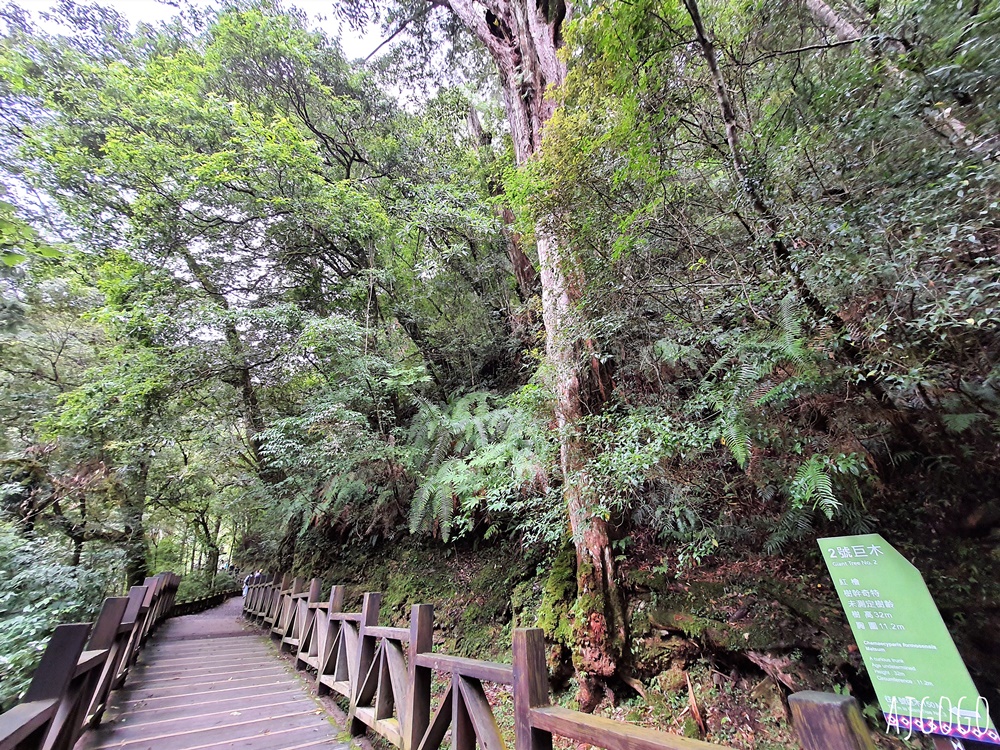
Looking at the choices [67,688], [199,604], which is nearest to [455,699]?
[67,688]

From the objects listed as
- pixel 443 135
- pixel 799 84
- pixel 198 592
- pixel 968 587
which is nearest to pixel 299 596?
pixel 968 587

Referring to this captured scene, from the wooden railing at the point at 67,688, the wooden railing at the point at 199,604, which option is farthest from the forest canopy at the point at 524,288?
the wooden railing at the point at 199,604

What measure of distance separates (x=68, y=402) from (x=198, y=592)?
13.7m

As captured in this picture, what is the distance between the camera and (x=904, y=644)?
1473mm

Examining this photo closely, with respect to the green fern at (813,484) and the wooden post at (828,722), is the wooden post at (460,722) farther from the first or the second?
the green fern at (813,484)

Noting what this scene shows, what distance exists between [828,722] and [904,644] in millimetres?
943

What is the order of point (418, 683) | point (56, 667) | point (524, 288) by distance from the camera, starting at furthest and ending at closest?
1. point (524, 288)
2. point (418, 683)
3. point (56, 667)

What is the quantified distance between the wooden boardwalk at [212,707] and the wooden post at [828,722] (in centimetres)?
339

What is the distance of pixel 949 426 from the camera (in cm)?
242

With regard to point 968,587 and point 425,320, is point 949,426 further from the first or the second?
point 425,320

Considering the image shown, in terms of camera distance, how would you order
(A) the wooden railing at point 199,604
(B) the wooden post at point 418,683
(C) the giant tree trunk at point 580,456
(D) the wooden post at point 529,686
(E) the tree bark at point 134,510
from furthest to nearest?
(A) the wooden railing at point 199,604 < (E) the tree bark at point 134,510 < (C) the giant tree trunk at point 580,456 < (B) the wooden post at point 418,683 < (D) the wooden post at point 529,686

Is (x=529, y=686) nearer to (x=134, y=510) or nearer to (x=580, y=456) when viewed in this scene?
(x=580, y=456)

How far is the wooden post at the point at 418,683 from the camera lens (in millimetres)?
2551

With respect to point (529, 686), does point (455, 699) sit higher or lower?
lower
